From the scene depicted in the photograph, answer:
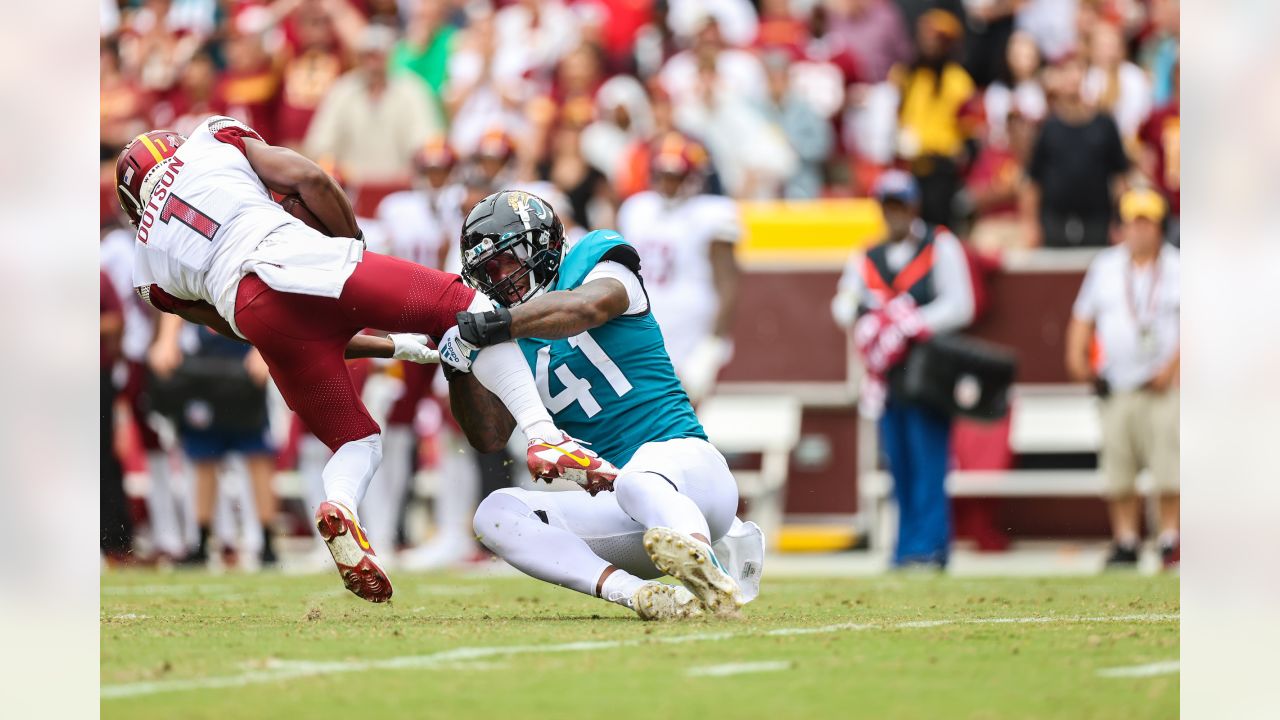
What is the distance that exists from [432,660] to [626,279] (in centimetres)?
143

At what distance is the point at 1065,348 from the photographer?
1161cm

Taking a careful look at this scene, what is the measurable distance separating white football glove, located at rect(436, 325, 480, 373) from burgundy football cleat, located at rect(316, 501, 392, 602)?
1.74ft

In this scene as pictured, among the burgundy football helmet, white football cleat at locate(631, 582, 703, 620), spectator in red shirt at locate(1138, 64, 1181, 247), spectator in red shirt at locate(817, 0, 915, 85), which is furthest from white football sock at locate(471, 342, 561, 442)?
spectator in red shirt at locate(817, 0, 915, 85)

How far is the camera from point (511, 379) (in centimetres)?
541

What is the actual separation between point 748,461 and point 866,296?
1.83 m

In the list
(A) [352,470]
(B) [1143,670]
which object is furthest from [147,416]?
(B) [1143,670]

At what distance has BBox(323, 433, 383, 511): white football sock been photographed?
5.64 m

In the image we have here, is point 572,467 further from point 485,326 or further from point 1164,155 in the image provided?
point 1164,155

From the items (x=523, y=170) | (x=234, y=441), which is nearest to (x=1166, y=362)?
(x=523, y=170)

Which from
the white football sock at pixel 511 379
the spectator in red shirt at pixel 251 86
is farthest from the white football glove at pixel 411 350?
the spectator in red shirt at pixel 251 86

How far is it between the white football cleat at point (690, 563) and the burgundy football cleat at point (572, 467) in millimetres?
226

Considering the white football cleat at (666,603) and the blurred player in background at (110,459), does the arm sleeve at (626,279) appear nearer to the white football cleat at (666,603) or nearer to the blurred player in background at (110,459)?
the white football cleat at (666,603)

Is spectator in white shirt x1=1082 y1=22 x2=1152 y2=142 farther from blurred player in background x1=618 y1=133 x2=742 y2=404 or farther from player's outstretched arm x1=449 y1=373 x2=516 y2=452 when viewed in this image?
player's outstretched arm x1=449 y1=373 x2=516 y2=452

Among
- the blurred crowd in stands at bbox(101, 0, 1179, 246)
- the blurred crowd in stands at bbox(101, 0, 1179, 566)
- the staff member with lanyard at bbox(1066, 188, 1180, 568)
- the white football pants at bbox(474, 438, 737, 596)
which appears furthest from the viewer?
the blurred crowd in stands at bbox(101, 0, 1179, 246)
